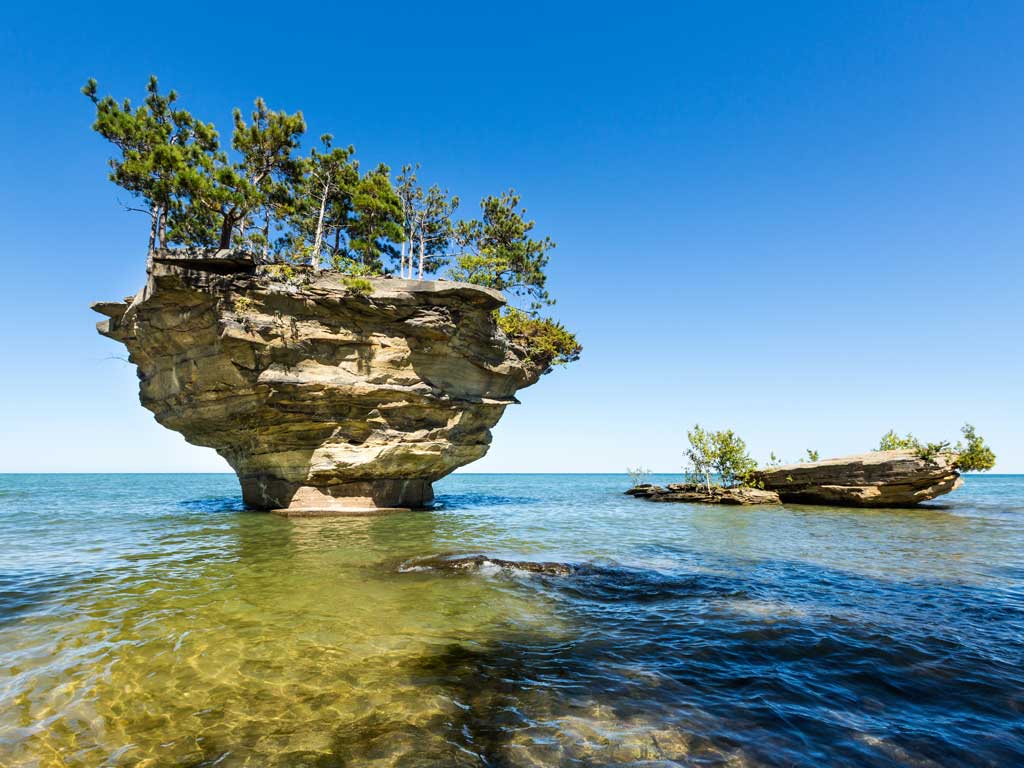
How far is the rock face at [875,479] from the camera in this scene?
30297 mm

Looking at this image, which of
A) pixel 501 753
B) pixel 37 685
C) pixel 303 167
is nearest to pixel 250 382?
pixel 303 167

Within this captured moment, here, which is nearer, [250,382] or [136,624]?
[136,624]

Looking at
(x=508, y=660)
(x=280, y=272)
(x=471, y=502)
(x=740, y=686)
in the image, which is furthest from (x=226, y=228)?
(x=740, y=686)

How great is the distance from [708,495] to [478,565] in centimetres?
2980

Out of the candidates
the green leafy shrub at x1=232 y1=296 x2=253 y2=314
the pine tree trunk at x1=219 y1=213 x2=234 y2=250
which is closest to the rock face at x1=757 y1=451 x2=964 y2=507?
the green leafy shrub at x1=232 y1=296 x2=253 y2=314

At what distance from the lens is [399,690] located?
5.71 meters

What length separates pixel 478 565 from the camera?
12039 millimetres

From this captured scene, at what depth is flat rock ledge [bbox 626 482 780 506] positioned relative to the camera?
34.9 meters

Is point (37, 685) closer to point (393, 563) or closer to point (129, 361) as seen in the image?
point (393, 563)

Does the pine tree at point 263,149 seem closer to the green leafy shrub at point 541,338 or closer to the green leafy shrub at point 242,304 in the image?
the green leafy shrub at point 242,304

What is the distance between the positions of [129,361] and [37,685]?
2578 cm

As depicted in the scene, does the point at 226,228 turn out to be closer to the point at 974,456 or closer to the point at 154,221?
the point at 154,221

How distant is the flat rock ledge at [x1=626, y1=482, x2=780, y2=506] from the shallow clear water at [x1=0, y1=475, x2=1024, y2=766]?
826 inches

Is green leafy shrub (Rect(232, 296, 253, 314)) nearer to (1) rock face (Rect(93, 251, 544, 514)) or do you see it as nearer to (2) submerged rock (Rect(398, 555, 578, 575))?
(1) rock face (Rect(93, 251, 544, 514))
